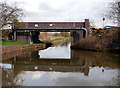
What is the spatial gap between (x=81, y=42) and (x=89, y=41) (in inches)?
76.4

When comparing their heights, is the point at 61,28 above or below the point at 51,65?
above

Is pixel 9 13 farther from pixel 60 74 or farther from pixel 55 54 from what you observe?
pixel 60 74

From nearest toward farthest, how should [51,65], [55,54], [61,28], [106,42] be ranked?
[51,65] < [55,54] < [106,42] < [61,28]

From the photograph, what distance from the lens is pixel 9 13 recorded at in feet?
77.9

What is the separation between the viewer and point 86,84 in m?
5.70

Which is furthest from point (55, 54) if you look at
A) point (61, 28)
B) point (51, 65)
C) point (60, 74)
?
point (61, 28)

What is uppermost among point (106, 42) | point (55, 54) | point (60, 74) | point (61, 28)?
point (61, 28)

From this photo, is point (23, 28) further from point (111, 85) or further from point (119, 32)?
point (111, 85)

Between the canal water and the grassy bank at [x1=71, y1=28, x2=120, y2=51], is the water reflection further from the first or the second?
the canal water

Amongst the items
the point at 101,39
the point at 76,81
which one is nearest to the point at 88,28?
the point at 101,39

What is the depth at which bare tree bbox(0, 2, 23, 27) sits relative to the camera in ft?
72.3

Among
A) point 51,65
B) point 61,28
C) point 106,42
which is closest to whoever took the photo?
point 51,65

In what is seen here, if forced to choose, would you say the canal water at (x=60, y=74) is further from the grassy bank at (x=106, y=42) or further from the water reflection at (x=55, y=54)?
the grassy bank at (x=106, y=42)

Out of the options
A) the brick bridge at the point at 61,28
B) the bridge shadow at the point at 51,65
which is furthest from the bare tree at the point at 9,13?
the bridge shadow at the point at 51,65
